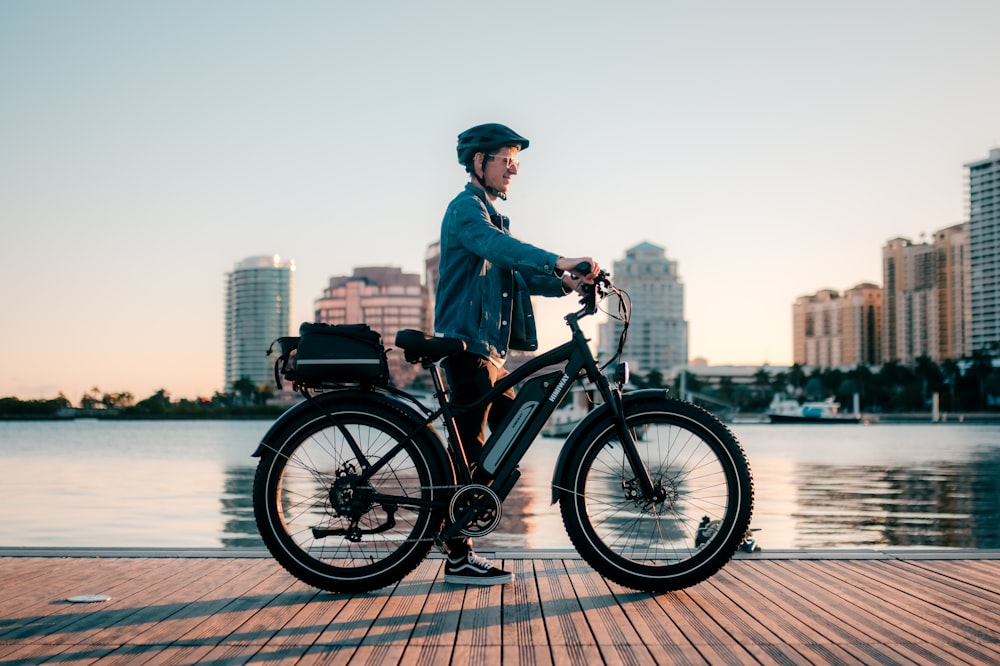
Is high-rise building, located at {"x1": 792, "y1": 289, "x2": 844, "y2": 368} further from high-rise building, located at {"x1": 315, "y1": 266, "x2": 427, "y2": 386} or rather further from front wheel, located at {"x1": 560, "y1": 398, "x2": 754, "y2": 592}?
front wheel, located at {"x1": 560, "y1": 398, "x2": 754, "y2": 592}

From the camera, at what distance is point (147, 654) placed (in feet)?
9.21

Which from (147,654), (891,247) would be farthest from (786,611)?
(891,247)

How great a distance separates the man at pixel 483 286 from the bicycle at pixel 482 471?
0.36 ft

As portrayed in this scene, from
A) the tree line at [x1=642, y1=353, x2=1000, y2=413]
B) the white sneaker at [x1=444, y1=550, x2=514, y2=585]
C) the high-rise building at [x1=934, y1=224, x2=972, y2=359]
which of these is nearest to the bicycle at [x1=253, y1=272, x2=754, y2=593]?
the white sneaker at [x1=444, y1=550, x2=514, y2=585]

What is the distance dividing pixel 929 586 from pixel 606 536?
4.41 feet

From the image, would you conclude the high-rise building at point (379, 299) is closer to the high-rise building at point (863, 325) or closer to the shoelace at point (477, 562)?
the high-rise building at point (863, 325)

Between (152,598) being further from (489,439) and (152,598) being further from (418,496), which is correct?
(489,439)

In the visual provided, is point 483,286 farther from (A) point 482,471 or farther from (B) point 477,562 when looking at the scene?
(B) point 477,562

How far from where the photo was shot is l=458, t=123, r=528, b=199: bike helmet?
154 inches

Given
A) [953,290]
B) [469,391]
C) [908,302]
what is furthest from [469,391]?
[908,302]

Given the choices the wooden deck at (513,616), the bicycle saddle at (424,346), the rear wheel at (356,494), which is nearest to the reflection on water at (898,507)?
the wooden deck at (513,616)

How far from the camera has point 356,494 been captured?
3.63 m

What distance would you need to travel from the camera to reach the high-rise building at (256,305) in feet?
619

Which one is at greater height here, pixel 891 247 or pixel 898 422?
pixel 891 247
